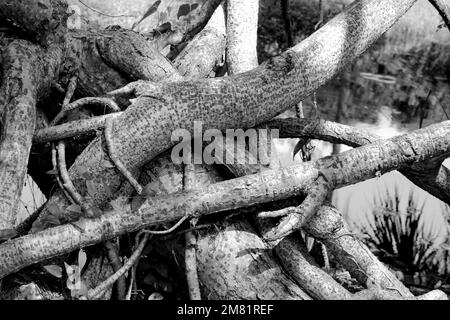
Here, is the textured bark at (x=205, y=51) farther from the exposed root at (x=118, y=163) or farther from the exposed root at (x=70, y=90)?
the exposed root at (x=118, y=163)

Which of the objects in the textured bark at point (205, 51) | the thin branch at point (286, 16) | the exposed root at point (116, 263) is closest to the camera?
the exposed root at point (116, 263)

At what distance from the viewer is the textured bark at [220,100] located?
2387 mm

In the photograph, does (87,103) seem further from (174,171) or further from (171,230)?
(171,230)

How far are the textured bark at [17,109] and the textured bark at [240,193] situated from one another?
0.15 metres

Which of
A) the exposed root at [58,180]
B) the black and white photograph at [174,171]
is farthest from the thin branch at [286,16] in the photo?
the exposed root at [58,180]

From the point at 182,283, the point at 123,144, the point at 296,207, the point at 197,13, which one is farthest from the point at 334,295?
the point at 197,13

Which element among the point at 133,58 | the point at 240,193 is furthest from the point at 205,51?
the point at 240,193

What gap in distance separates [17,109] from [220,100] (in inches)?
29.4

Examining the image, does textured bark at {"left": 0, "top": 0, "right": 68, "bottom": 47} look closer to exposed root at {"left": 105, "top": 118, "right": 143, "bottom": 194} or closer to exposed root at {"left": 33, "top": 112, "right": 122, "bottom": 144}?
exposed root at {"left": 33, "top": 112, "right": 122, "bottom": 144}

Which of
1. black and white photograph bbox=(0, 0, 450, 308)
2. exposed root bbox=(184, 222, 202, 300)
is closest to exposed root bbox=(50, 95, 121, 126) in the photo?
black and white photograph bbox=(0, 0, 450, 308)

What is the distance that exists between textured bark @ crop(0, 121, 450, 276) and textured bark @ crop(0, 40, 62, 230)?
0.15 m

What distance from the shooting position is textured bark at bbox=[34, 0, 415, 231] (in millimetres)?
2387

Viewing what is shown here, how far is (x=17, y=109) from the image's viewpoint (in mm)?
2367

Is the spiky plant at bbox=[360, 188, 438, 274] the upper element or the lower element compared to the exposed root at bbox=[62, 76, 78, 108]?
lower
